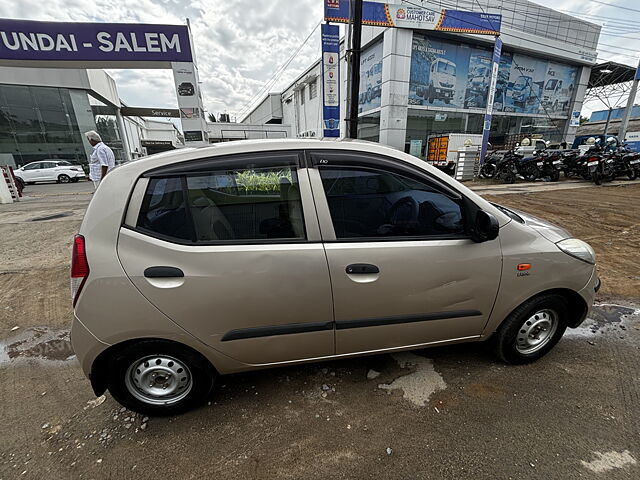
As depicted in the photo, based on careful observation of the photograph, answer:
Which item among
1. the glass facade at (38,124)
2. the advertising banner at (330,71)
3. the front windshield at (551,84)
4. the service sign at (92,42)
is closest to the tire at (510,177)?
the advertising banner at (330,71)

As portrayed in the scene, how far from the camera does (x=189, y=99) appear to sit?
8.88m

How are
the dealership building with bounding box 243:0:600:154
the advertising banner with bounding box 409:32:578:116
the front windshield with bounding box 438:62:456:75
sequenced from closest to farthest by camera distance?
the dealership building with bounding box 243:0:600:154 < the advertising banner with bounding box 409:32:578:116 < the front windshield with bounding box 438:62:456:75

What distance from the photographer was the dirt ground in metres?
1.61

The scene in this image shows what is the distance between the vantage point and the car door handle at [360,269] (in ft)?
5.72

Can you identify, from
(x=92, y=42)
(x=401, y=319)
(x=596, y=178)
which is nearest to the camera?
(x=401, y=319)

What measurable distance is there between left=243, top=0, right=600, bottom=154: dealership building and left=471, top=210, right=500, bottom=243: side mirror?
16.8m

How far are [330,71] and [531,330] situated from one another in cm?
854

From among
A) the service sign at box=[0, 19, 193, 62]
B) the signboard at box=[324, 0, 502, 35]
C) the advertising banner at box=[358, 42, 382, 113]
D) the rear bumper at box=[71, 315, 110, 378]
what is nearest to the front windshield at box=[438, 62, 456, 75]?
the signboard at box=[324, 0, 502, 35]

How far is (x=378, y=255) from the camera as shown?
69.9 inches

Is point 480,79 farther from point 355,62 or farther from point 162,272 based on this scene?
point 162,272

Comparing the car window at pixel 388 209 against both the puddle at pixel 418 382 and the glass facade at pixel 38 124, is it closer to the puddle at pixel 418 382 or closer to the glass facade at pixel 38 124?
the puddle at pixel 418 382

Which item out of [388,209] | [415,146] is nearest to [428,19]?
[415,146]

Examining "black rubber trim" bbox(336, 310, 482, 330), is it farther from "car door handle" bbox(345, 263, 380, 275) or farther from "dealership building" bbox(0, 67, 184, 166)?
"dealership building" bbox(0, 67, 184, 166)

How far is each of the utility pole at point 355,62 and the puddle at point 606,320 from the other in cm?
554
